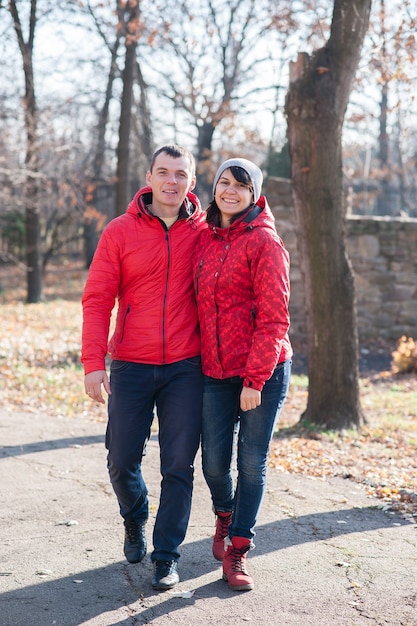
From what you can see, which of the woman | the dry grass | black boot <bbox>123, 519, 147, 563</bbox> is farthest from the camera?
the dry grass

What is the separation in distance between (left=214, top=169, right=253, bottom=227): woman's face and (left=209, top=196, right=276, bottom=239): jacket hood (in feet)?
0.13

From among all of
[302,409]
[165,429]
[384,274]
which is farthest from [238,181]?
[384,274]

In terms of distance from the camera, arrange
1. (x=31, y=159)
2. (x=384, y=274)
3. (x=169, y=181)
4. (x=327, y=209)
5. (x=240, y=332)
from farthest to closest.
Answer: (x=31, y=159) < (x=384, y=274) < (x=327, y=209) < (x=169, y=181) < (x=240, y=332)

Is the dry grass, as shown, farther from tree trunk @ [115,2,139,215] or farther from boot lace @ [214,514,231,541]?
tree trunk @ [115,2,139,215]

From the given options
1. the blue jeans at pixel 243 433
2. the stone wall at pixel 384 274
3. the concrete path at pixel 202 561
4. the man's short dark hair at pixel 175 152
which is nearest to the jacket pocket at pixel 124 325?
the blue jeans at pixel 243 433

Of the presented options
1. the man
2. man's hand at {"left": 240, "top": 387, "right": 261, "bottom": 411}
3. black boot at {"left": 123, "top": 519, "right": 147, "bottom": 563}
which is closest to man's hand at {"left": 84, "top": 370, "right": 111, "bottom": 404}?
the man

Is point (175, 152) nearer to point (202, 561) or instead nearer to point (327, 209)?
point (202, 561)

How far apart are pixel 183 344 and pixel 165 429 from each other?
41 cm

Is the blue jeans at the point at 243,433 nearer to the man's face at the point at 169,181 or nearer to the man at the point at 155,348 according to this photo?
the man at the point at 155,348

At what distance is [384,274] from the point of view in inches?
523

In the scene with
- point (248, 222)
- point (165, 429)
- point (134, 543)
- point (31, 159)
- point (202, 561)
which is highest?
point (31, 159)

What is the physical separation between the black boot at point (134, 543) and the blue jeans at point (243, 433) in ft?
1.65

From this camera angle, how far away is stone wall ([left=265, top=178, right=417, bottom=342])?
13188 mm

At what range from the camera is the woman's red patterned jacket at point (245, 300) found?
11.4 feet
